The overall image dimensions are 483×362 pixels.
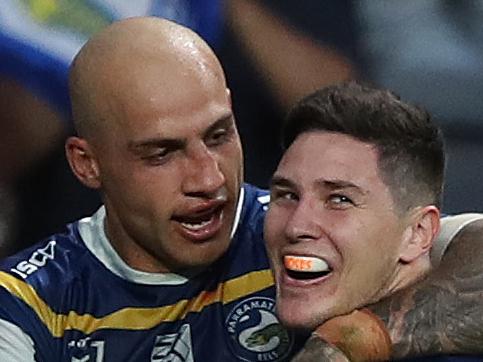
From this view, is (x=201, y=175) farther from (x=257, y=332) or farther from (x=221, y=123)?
(x=257, y=332)

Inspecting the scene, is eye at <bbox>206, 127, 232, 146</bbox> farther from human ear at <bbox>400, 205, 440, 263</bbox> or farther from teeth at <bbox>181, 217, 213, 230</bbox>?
human ear at <bbox>400, 205, 440, 263</bbox>

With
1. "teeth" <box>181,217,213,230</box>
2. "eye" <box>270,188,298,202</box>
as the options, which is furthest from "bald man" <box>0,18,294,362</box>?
"eye" <box>270,188,298,202</box>

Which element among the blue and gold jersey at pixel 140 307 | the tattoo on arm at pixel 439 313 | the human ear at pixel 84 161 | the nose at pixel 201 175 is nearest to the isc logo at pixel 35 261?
the blue and gold jersey at pixel 140 307

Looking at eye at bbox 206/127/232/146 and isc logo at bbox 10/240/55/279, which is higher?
eye at bbox 206/127/232/146

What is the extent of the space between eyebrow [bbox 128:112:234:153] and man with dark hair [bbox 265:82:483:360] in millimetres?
133

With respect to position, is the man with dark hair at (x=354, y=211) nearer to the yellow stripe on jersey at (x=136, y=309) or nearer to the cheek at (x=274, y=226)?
the cheek at (x=274, y=226)

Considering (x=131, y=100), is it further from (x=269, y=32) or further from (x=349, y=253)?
(x=269, y=32)

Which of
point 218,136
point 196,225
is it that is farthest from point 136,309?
point 218,136

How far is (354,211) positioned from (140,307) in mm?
358

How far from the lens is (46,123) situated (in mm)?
2082

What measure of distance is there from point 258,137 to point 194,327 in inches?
23.9

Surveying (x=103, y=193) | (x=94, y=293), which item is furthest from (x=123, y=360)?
(x=103, y=193)

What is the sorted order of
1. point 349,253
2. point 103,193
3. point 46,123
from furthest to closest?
point 46,123, point 103,193, point 349,253

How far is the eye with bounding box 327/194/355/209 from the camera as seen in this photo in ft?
4.56
